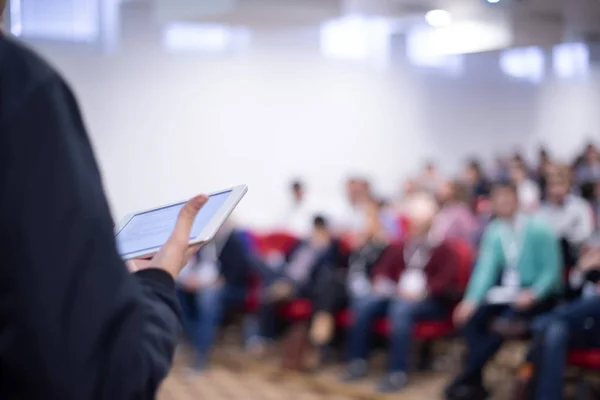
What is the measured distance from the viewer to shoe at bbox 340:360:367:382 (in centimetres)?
617

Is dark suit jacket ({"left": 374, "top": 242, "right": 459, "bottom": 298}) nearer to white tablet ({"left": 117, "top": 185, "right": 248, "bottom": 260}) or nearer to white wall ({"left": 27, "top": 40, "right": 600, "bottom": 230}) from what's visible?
white tablet ({"left": 117, "top": 185, "right": 248, "bottom": 260})

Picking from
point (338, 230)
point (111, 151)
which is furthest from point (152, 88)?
point (338, 230)

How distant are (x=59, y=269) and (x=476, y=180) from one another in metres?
10.7

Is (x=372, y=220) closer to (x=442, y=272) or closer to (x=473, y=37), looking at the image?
(x=442, y=272)

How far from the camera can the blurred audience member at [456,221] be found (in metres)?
7.53

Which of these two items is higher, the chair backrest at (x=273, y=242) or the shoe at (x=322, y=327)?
the chair backrest at (x=273, y=242)

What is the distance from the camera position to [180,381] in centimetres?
655

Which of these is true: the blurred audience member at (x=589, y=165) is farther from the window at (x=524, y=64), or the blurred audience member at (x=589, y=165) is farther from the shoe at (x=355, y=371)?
the shoe at (x=355, y=371)

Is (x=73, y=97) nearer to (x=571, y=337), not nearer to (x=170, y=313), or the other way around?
(x=170, y=313)

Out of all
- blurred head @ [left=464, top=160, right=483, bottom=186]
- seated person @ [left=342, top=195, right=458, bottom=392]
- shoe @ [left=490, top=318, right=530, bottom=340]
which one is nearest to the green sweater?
shoe @ [left=490, top=318, right=530, bottom=340]

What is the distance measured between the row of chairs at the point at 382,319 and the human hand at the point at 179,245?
13.5 ft

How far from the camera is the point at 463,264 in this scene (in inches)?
233

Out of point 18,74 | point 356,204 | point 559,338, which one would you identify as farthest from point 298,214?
point 18,74

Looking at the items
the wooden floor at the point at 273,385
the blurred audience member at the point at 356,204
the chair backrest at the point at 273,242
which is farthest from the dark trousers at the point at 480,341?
the chair backrest at the point at 273,242
